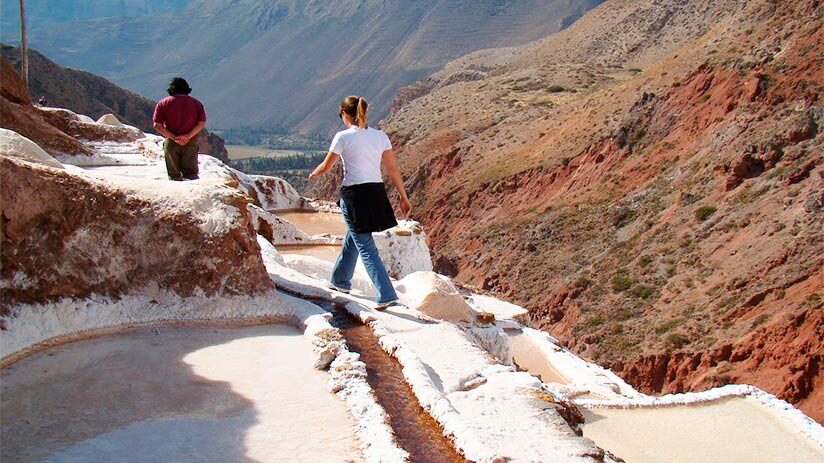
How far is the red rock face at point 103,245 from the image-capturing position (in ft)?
18.6

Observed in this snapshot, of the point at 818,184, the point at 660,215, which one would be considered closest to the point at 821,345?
the point at 818,184

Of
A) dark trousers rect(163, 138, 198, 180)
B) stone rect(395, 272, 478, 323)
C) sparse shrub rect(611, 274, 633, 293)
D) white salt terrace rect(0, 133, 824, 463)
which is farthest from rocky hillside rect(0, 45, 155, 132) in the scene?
white salt terrace rect(0, 133, 824, 463)

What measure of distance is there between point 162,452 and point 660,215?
25.8m

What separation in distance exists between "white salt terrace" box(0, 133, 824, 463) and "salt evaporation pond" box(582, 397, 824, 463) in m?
0.02

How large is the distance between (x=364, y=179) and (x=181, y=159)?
90.9 inches

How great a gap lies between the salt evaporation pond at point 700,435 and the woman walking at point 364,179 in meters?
2.30

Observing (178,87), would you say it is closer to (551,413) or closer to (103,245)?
(103,245)

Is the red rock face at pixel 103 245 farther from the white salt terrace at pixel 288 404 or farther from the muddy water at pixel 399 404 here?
the muddy water at pixel 399 404

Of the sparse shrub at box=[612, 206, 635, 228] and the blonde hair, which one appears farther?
the sparse shrub at box=[612, 206, 635, 228]

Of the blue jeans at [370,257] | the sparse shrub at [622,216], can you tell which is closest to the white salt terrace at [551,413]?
the blue jeans at [370,257]

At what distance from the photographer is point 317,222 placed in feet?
57.4

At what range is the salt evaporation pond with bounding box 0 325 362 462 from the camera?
14.0 ft

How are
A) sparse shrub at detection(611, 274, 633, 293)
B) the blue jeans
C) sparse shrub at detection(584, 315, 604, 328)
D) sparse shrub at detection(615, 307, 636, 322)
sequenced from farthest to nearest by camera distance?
sparse shrub at detection(611, 274, 633, 293) → sparse shrub at detection(584, 315, 604, 328) → sparse shrub at detection(615, 307, 636, 322) → the blue jeans

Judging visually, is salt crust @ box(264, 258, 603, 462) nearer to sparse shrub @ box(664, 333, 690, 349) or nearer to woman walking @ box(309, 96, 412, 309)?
woman walking @ box(309, 96, 412, 309)
